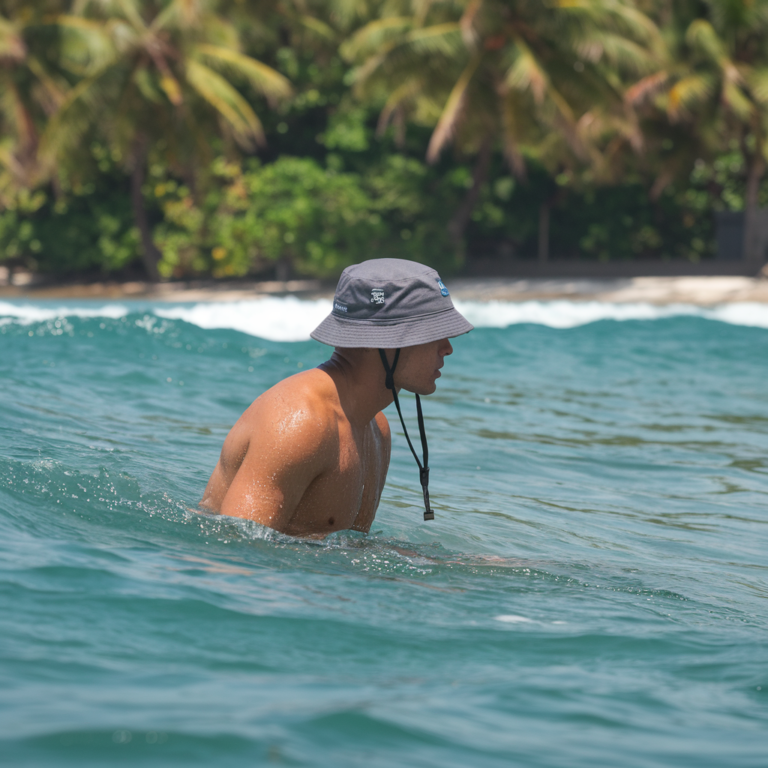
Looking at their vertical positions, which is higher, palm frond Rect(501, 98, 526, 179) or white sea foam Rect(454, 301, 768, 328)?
palm frond Rect(501, 98, 526, 179)

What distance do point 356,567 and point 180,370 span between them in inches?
282

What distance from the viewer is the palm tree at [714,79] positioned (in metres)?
24.4

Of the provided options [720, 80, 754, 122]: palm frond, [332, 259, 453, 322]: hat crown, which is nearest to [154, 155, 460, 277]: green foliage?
[720, 80, 754, 122]: palm frond

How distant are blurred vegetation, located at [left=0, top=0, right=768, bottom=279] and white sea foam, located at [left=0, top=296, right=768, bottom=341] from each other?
489 cm

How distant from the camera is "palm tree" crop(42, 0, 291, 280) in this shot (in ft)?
82.6

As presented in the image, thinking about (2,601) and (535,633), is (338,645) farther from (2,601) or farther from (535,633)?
(2,601)

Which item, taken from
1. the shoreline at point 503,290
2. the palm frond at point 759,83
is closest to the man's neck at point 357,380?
the shoreline at point 503,290

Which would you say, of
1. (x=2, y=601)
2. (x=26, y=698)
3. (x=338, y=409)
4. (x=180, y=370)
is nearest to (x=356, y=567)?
(x=338, y=409)

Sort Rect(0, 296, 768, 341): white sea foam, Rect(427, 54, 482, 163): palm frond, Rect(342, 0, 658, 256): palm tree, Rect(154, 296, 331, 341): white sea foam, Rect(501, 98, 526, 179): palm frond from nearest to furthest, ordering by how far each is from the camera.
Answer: Rect(154, 296, 331, 341): white sea foam → Rect(0, 296, 768, 341): white sea foam → Rect(342, 0, 658, 256): palm tree → Rect(427, 54, 482, 163): palm frond → Rect(501, 98, 526, 179): palm frond

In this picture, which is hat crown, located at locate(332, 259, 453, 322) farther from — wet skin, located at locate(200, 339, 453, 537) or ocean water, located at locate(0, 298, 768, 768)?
ocean water, located at locate(0, 298, 768, 768)

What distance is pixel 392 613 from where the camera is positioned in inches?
128

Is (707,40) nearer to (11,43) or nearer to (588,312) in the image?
(588,312)

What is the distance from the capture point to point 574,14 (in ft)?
79.5

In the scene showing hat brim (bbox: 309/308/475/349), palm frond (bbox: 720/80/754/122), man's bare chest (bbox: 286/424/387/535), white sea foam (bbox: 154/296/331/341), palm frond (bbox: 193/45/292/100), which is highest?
palm frond (bbox: 193/45/292/100)
